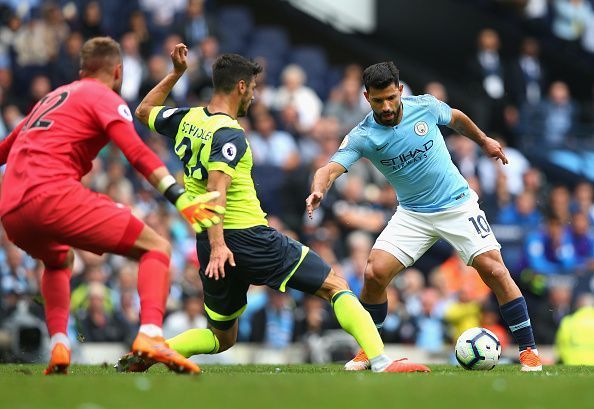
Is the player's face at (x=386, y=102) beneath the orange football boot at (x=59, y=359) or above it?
above

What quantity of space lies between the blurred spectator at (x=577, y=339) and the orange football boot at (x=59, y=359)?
20.9 feet

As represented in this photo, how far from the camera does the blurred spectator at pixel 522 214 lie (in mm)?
16688

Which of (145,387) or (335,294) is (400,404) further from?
(335,294)

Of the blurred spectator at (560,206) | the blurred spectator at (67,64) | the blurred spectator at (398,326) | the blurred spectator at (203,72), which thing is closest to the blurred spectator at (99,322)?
the blurred spectator at (398,326)

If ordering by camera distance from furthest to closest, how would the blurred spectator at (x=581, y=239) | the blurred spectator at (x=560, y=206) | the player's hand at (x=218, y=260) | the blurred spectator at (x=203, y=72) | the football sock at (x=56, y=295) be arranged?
the blurred spectator at (x=203, y=72), the blurred spectator at (x=560, y=206), the blurred spectator at (x=581, y=239), the football sock at (x=56, y=295), the player's hand at (x=218, y=260)

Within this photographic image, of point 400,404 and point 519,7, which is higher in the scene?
point 519,7

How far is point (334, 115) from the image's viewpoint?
57.7 ft

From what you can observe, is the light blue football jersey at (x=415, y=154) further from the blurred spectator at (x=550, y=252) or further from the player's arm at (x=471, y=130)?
the blurred spectator at (x=550, y=252)

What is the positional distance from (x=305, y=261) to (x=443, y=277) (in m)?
7.30

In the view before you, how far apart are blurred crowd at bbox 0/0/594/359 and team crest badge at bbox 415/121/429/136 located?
5076 millimetres

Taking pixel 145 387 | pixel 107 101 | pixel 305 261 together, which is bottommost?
pixel 145 387

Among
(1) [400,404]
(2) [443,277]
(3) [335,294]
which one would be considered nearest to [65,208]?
(3) [335,294]

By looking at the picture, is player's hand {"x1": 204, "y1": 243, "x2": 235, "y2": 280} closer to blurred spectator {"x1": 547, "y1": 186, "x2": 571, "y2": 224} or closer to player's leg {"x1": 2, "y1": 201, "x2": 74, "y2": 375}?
player's leg {"x1": 2, "y1": 201, "x2": 74, "y2": 375}

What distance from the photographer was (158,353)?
7.45m
